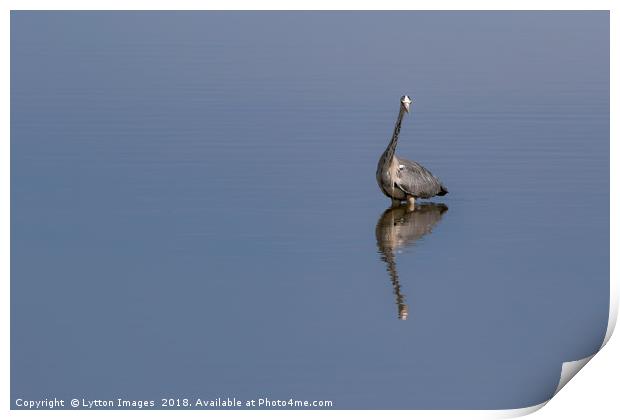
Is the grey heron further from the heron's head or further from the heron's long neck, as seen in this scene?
the heron's head

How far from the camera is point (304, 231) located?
7984 mm

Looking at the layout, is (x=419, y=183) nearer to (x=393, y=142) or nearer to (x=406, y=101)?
(x=393, y=142)

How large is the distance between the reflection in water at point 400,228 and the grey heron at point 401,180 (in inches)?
3.1

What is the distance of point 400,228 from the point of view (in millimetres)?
8438

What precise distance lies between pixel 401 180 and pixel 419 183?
103mm

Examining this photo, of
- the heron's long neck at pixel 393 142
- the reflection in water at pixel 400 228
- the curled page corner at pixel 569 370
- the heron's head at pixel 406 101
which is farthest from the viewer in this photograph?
the heron's long neck at pixel 393 142

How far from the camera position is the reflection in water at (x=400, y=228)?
766 cm

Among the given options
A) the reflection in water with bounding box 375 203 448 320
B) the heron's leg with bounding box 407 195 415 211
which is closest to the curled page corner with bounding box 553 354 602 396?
the reflection in water with bounding box 375 203 448 320

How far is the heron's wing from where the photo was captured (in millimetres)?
9039

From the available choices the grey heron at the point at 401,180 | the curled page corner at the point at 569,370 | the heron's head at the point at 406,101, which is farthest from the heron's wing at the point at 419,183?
the curled page corner at the point at 569,370

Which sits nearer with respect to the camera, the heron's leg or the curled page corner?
the curled page corner

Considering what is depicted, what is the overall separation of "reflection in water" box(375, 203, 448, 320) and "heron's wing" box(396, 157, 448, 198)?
71 millimetres

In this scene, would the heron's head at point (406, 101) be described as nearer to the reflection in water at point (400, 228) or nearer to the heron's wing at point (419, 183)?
the heron's wing at point (419, 183)
